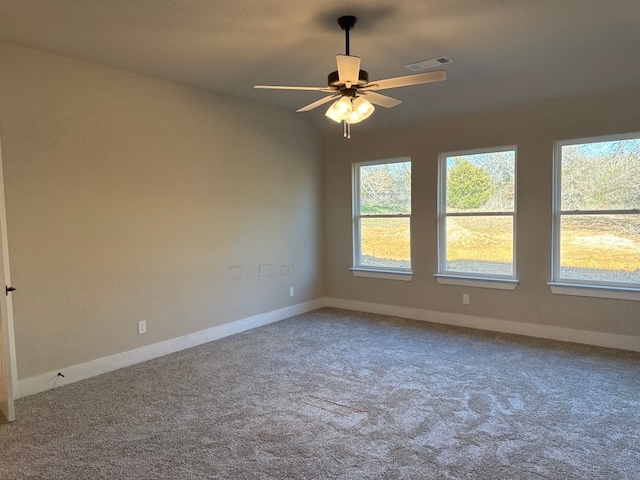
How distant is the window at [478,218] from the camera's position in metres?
4.77

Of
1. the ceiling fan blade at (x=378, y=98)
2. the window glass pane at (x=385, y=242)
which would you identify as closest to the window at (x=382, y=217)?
the window glass pane at (x=385, y=242)

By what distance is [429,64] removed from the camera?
3.70m

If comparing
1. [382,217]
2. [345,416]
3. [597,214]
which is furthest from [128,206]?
[597,214]

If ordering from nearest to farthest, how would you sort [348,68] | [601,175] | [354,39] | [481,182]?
[348,68] < [354,39] < [601,175] < [481,182]

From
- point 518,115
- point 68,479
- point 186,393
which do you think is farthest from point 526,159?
point 68,479

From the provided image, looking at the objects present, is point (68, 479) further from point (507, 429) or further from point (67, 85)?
point (67, 85)

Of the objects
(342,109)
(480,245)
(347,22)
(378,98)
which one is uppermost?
(347,22)

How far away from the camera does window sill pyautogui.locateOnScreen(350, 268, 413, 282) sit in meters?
5.46

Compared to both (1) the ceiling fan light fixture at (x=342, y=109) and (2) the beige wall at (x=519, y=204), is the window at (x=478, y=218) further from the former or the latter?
(1) the ceiling fan light fixture at (x=342, y=109)

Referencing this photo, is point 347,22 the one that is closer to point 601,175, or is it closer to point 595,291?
point 601,175

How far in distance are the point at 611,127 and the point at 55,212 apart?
16.6 feet

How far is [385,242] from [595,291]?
2.44 metres

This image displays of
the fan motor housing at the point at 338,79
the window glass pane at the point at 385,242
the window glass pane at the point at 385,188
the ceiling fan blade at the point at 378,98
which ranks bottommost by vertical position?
the window glass pane at the point at 385,242

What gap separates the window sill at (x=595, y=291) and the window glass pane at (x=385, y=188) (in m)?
1.93
